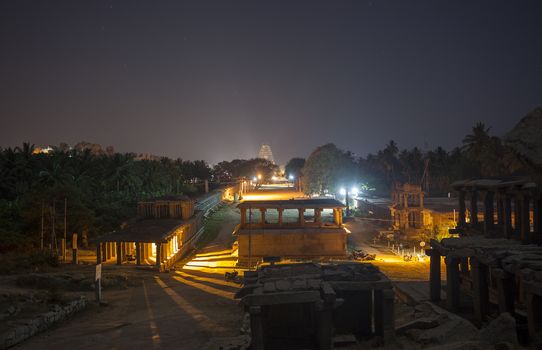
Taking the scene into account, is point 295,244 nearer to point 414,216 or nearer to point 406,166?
point 414,216

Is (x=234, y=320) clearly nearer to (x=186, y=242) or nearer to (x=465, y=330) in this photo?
(x=465, y=330)

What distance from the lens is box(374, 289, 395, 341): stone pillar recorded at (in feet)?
37.6

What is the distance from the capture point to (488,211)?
1634 centimetres

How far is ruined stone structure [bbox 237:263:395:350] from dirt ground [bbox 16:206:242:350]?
7.95 ft

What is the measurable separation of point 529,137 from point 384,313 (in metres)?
6.70

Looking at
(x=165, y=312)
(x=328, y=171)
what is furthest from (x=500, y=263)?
(x=328, y=171)

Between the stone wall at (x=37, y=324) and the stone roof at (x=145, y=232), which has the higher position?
the stone roof at (x=145, y=232)

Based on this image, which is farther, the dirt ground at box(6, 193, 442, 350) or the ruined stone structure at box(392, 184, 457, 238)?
the ruined stone structure at box(392, 184, 457, 238)

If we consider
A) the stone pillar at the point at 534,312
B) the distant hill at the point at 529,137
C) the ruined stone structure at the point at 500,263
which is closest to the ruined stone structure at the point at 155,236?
the ruined stone structure at the point at 500,263

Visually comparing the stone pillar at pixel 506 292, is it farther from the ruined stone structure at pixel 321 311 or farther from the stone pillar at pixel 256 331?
the stone pillar at pixel 256 331

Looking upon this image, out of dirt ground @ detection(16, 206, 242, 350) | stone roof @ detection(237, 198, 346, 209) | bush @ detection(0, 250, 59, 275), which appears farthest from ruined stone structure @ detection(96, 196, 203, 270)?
stone roof @ detection(237, 198, 346, 209)

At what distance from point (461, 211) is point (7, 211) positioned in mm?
34699

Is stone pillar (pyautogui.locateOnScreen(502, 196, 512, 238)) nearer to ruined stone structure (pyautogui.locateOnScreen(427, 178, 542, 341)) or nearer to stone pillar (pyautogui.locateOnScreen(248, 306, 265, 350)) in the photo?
ruined stone structure (pyautogui.locateOnScreen(427, 178, 542, 341))

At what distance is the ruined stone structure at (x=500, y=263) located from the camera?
1009 centimetres
